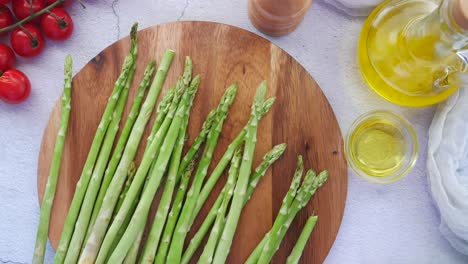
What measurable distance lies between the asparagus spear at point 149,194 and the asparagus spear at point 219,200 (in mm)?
138

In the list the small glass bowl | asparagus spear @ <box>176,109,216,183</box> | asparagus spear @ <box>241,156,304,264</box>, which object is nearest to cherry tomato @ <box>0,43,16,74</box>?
asparagus spear @ <box>176,109,216,183</box>

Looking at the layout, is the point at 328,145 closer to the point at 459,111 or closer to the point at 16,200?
the point at 459,111

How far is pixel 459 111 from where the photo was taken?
1.45 metres

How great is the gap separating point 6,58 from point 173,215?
2.16 ft

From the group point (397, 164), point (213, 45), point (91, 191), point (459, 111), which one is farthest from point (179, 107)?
point (459, 111)

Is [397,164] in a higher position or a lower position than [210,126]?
lower

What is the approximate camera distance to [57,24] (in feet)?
4.73

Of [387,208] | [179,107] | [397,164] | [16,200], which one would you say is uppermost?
[179,107]

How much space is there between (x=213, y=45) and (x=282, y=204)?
0.47m

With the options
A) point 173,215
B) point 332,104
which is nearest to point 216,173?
point 173,215

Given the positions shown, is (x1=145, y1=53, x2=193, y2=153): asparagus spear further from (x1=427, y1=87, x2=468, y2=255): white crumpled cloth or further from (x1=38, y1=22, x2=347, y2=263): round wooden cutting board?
(x1=427, y1=87, x2=468, y2=255): white crumpled cloth

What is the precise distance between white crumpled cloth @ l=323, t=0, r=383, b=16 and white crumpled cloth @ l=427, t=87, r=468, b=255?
35 cm

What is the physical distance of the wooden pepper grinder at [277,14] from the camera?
1.27m

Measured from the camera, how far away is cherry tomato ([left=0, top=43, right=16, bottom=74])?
1.44 m
